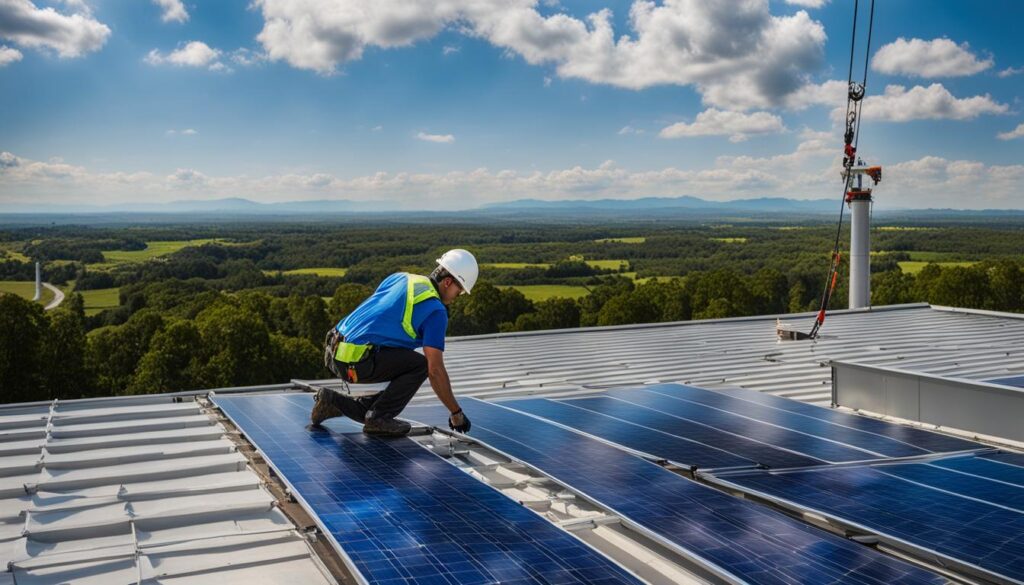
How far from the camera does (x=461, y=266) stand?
9250mm

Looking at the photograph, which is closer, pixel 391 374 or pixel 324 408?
pixel 391 374

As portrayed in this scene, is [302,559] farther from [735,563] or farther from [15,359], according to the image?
[15,359]

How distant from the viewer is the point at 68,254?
473 ft

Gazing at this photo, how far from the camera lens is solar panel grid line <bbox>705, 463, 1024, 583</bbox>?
5.66m

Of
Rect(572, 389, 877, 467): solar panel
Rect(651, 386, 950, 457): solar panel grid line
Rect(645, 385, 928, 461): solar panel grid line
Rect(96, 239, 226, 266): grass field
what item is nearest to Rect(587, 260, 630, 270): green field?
Rect(96, 239, 226, 266): grass field

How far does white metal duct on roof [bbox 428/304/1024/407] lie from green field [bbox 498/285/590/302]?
81499mm

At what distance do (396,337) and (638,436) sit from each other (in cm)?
298

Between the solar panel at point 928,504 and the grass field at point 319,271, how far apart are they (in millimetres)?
124001

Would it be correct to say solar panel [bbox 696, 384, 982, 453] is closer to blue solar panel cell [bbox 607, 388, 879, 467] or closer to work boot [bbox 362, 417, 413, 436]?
blue solar panel cell [bbox 607, 388, 879, 467]

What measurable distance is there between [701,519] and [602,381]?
12.2 metres

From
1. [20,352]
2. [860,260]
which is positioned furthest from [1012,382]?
[20,352]

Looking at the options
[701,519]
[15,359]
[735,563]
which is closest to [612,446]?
[701,519]

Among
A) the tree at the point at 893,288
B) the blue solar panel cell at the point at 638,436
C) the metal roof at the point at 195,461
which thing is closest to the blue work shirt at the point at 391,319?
the metal roof at the point at 195,461

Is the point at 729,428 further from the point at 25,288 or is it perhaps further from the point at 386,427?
the point at 25,288
